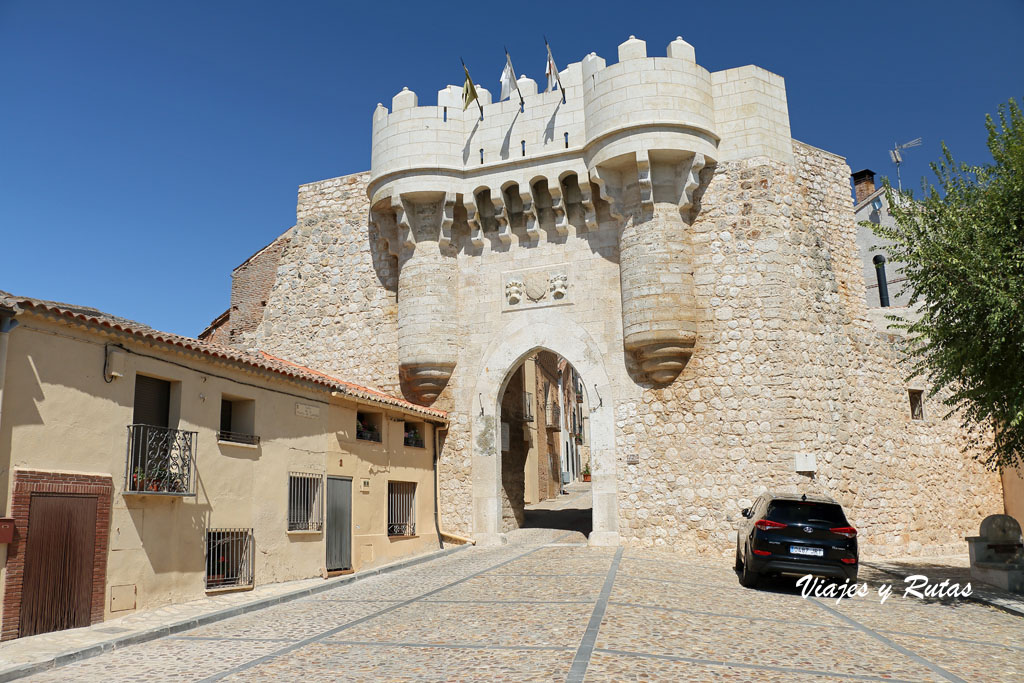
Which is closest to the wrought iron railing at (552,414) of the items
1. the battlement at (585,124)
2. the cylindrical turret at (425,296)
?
the cylindrical turret at (425,296)

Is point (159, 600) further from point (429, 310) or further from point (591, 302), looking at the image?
point (591, 302)

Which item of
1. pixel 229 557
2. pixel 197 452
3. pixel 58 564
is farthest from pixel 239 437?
pixel 58 564

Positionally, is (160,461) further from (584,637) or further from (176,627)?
(584,637)

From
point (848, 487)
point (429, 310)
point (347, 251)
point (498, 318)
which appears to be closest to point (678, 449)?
point (848, 487)

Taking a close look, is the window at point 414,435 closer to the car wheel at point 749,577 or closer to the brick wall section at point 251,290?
the brick wall section at point 251,290

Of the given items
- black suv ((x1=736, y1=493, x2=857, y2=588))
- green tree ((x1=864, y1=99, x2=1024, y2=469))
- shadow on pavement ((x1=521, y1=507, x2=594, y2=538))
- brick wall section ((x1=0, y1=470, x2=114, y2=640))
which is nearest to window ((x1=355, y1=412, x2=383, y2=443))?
shadow on pavement ((x1=521, y1=507, x2=594, y2=538))

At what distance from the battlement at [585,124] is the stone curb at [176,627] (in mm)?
9135

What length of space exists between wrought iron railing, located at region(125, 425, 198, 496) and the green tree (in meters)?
10.7

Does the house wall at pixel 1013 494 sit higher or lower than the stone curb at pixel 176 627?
higher

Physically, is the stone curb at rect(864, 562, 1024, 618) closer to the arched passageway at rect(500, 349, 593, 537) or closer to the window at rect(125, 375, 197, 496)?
the arched passageway at rect(500, 349, 593, 537)

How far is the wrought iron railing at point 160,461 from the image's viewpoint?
34.5ft

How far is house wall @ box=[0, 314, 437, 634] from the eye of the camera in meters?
9.24

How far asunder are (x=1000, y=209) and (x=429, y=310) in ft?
38.4

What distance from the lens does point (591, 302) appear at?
58.2 feet
